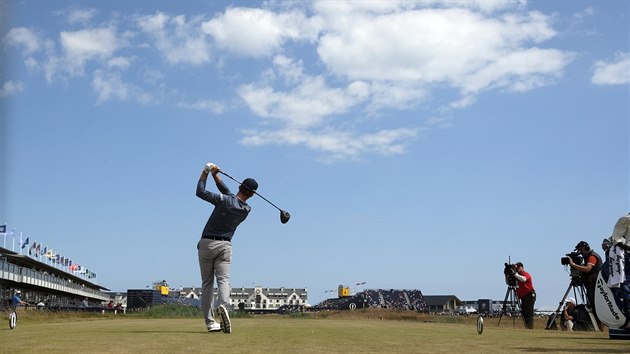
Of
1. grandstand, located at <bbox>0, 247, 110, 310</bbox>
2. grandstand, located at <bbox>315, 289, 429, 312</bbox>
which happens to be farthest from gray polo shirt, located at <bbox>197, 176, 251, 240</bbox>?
grandstand, located at <bbox>315, 289, 429, 312</bbox>

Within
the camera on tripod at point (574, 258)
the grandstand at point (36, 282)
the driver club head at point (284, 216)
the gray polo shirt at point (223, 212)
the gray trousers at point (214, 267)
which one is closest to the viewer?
the gray polo shirt at point (223, 212)

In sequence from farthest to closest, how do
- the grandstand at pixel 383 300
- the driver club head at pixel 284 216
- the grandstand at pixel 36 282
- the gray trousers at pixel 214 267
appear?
the grandstand at pixel 36 282, the grandstand at pixel 383 300, the driver club head at pixel 284 216, the gray trousers at pixel 214 267

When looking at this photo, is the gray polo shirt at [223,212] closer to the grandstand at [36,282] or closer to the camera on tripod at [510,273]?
the camera on tripod at [510,273]

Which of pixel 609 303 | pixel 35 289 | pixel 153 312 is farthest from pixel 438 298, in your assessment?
pixel 609 303

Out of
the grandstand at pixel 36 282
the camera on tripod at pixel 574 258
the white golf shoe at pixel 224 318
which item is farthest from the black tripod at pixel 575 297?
the grandstand at pixel 36 282

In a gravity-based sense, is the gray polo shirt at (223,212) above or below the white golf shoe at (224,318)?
above

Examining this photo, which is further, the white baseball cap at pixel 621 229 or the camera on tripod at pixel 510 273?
the camera on tripod at pixel 510 273

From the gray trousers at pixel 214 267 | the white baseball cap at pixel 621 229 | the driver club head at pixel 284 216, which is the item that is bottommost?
the gray trousers at pixel 214 267

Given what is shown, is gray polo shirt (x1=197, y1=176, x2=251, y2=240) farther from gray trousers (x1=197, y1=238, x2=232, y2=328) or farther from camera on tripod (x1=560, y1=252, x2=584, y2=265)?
camera on tripod (x1=560, y1=252, x2=584, y2=265)

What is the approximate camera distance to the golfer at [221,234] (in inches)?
405

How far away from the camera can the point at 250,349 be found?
7.31 meters

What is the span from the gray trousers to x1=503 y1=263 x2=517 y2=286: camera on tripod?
10527mm

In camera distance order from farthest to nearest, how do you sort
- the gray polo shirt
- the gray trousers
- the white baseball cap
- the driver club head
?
the driver club head → the gray trousers → the gray polo shirt → the white baseball cap

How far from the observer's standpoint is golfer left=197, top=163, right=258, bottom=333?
1030cm
